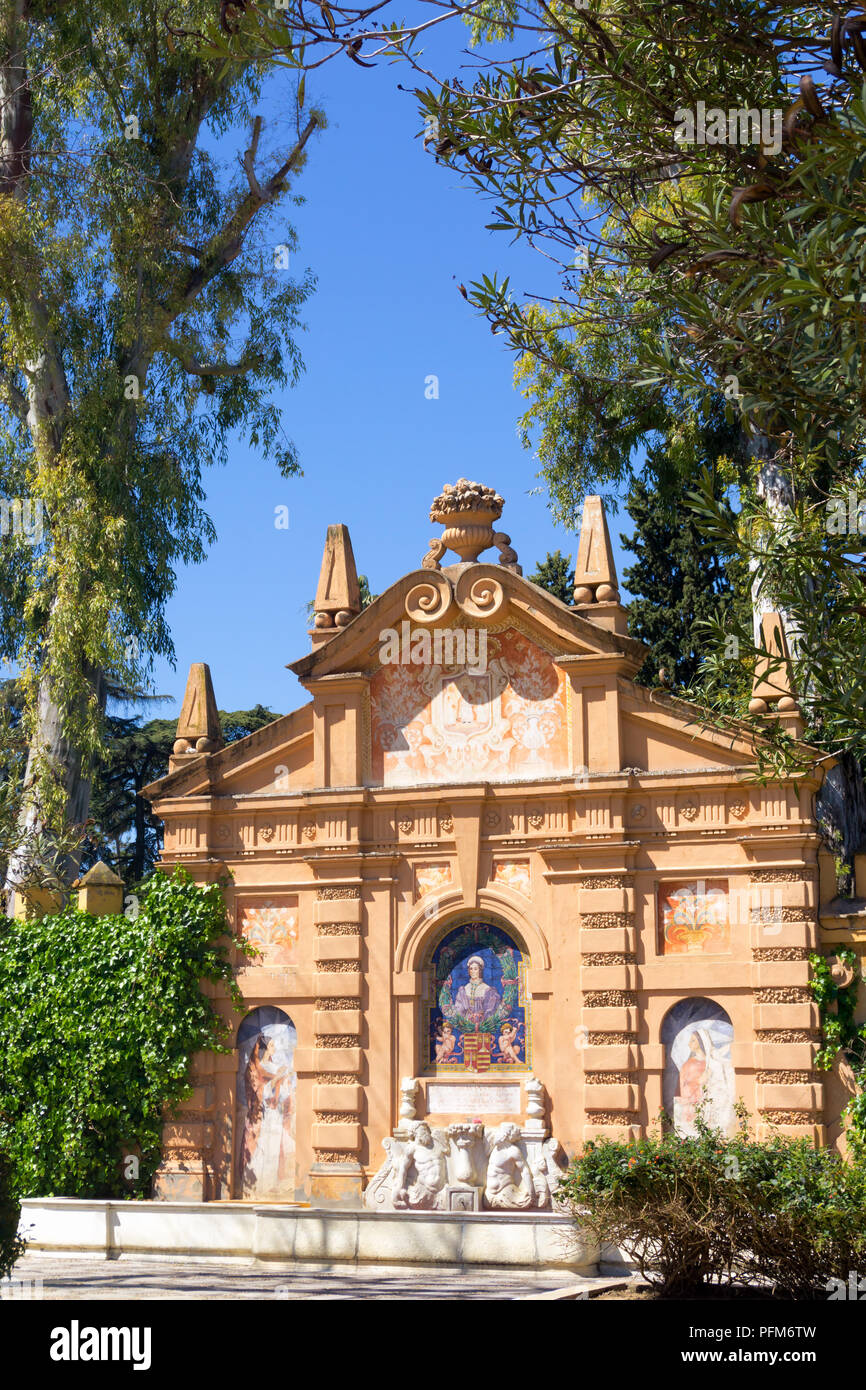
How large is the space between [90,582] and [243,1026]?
7.69 meters

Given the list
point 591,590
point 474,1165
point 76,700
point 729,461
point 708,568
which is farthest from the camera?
point 708,568

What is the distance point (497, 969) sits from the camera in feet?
61.7

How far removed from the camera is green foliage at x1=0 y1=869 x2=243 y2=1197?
1961 centimetres

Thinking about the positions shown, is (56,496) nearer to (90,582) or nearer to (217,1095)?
(90,582)

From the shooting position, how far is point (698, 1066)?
695 inches

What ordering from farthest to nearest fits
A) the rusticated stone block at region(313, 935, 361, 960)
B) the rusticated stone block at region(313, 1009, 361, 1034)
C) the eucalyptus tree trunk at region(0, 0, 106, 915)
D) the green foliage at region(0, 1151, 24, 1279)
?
the eucalyptus tree trunk at region(0, 0, 106, 915) → the rusticated stone block at region(313, 935, 361, 960) → the rusticated stone block at region(313, 1009, 361, 1034) → the green foliage at region(0, 1151, 24, 1279)

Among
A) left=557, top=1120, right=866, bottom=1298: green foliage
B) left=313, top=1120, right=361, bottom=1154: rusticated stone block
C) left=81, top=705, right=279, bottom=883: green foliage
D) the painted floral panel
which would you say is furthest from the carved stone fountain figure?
left=81, top=705, right=279, bottom=883: green foliage

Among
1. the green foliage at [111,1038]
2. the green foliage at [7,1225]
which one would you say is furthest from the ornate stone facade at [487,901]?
the green foliage at [7,1225]

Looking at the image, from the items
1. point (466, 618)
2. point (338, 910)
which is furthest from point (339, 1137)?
point (466, 618)

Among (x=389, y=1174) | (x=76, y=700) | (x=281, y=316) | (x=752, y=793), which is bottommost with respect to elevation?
(x=389, y=1174)

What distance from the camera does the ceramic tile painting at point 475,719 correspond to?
19.2 metres

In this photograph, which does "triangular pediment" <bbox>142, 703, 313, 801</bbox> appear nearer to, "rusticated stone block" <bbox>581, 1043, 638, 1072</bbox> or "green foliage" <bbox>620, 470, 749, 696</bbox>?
"rusticated stone block" <bbox>581, 1043, 638, 1072</bbox>

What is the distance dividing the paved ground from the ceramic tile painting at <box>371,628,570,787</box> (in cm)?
610

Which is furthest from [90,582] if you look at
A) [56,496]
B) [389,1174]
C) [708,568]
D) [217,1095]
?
[708,568]
